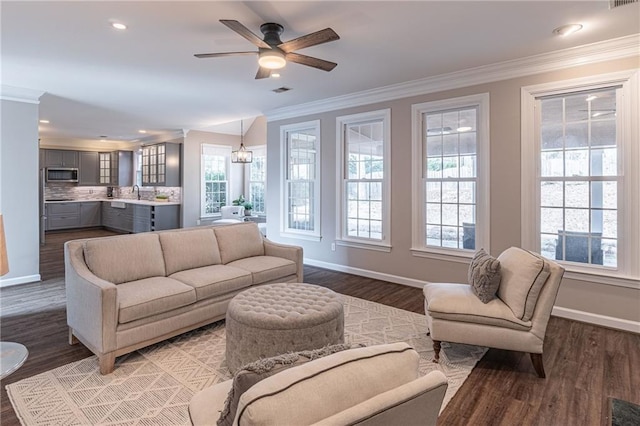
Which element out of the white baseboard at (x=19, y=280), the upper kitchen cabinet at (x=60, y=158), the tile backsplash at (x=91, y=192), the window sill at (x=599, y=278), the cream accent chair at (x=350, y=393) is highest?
the upper kitchen cabinet at (x=60, y=158)

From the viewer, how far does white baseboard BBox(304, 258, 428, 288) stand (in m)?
4.82

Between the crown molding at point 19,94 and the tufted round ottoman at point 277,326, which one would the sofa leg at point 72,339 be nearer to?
the tufted round ottoman at point 277,326

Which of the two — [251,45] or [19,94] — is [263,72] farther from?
[19,94]

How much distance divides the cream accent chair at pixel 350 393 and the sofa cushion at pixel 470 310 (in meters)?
1.73

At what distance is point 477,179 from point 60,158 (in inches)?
439

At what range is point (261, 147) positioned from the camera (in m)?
8.95

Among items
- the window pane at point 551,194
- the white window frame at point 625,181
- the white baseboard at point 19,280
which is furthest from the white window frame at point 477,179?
the white baseboard at point 19,280

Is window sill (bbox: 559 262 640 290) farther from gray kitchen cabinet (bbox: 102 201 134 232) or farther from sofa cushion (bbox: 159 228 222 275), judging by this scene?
Result: gray kitchen cabinet (bbox: 102 201 134 232)

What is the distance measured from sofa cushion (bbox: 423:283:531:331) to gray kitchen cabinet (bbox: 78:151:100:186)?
11222mm

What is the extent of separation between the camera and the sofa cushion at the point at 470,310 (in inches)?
99.2

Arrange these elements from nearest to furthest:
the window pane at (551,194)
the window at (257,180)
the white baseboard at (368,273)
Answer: the window pane at (551,194), the white baseboard at (368,273), the window at (257,180)

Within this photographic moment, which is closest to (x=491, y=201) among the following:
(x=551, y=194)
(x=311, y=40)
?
(x=551, y=194)

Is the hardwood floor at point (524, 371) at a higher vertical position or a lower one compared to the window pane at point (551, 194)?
lower

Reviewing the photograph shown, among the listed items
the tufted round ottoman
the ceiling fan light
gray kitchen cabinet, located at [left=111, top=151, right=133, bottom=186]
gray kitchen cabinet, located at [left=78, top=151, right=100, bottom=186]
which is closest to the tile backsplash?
gray kitchen cabinet, located at [left=111, top=151, right=133, bottom=186]
